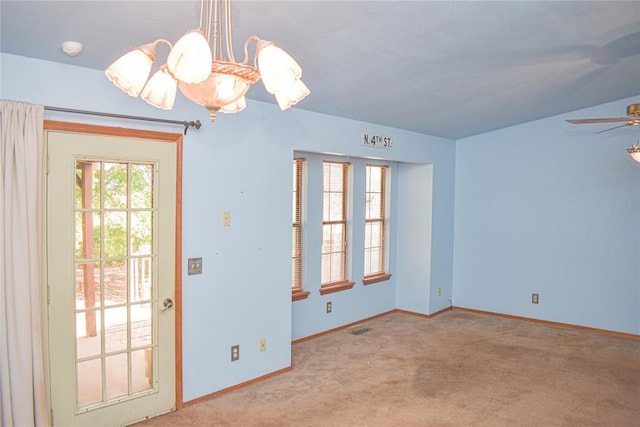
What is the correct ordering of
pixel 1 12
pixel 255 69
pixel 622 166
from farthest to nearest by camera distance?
pixel 622 166, pixel 1 12, pixel 255 69

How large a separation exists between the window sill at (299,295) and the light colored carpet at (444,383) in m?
0.51

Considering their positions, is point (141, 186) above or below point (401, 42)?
below

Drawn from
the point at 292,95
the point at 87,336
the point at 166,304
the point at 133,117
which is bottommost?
the point at 87,336

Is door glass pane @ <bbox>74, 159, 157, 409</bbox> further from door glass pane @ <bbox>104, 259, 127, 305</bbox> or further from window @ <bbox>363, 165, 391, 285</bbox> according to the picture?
window @ <bbox>363, 165, 391, 285</bbox>

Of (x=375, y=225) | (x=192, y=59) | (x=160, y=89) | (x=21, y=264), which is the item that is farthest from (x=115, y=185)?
(x=375, y=225)

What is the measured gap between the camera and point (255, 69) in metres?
1.63

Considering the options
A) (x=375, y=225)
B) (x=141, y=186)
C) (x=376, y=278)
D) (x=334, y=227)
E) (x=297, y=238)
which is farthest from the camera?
(x=375, y=225)

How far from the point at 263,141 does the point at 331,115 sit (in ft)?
→ 3.14

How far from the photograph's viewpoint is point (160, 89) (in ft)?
5.95

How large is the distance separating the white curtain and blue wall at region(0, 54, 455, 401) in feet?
0.74

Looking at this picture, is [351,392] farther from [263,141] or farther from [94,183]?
[94,183]

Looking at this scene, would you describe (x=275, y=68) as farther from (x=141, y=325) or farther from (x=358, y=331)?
(x=358, y=331)

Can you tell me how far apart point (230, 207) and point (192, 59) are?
2.50 meters

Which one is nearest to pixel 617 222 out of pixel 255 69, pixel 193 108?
pixel 193 108
